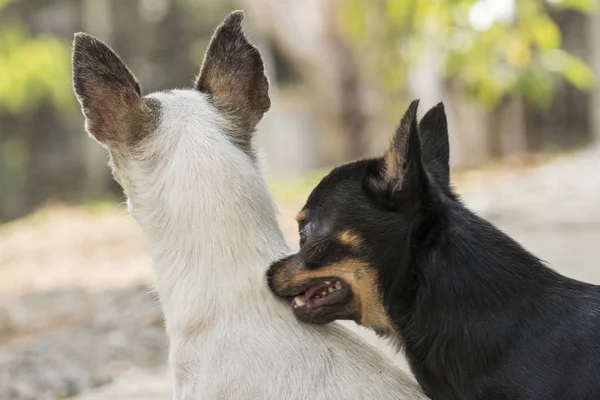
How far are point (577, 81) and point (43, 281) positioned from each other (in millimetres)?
6653

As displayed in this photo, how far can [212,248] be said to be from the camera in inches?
115

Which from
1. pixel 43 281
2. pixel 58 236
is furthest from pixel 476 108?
pixel 43 281

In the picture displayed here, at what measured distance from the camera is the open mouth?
9.64 feet

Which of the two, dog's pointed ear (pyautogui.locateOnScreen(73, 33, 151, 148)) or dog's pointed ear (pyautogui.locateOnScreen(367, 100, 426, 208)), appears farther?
dog's pointed ear (pyautogui.locateOnScreen(73, 33, 151, 148))

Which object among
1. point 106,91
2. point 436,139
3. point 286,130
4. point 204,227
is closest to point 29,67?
point 286,130

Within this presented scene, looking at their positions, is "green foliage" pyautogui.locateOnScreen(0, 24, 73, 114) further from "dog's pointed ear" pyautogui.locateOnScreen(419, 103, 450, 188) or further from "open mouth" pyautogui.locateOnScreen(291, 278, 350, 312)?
"open mouth" pyautogui.locateOnScreen(291, 278, 350, 312)

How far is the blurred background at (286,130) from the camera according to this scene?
236 inches

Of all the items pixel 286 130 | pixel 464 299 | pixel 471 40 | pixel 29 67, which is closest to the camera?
pixel 464 299

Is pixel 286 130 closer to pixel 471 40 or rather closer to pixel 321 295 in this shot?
pixel 471 40

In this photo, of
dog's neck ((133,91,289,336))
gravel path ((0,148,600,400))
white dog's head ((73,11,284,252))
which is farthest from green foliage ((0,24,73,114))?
dog's neck ((133,91,289,336))

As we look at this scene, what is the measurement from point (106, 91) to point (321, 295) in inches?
36.5

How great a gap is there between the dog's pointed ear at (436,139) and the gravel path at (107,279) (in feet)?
2.77

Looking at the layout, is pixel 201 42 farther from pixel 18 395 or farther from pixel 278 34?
pixel 18 395

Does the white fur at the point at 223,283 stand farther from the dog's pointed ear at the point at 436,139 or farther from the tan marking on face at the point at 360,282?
the dog's pointed ear at the point at 436,139
